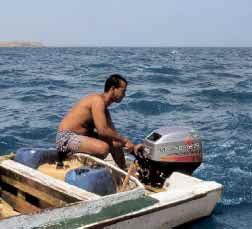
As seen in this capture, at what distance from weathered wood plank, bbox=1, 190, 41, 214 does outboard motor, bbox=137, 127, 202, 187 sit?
147cm

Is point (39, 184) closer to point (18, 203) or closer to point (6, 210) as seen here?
point (18, 203)

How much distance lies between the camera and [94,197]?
16.5 feet

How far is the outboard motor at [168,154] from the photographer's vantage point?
21.1 ft

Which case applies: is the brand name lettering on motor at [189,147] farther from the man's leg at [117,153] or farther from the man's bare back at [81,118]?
the man's bare back at [81,118]

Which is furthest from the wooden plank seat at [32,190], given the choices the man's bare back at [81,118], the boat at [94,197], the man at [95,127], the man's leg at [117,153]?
the man's leg at [117,153]

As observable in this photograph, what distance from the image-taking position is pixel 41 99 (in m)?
17.4

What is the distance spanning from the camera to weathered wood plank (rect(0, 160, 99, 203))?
16.9 feet

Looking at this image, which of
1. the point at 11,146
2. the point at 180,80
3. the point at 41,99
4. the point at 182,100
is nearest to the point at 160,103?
the point at 182,100

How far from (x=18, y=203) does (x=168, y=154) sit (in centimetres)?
184

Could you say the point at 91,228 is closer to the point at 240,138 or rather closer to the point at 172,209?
the point at 172,209

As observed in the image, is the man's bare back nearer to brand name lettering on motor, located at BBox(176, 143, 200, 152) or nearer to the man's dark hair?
the man's dark hair

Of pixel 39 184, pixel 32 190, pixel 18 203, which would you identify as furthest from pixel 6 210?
pixel 39 184

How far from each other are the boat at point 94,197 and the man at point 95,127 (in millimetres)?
167

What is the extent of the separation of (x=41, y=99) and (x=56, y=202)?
12.3 m
